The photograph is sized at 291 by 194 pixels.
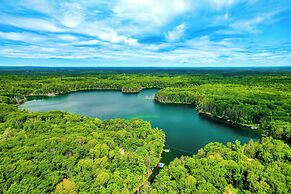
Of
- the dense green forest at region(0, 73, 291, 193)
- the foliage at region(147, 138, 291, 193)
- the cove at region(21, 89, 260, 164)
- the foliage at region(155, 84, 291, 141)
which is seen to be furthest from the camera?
the foliage at region(155, 84, 291, 141)

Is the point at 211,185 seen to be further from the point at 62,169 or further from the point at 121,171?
the point at 62,169

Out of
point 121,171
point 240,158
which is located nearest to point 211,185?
point 240,158

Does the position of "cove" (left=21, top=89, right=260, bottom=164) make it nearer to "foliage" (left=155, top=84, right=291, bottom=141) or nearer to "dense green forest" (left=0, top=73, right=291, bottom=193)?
"foliage" (left=155, top=84, right=291, bottom=141)

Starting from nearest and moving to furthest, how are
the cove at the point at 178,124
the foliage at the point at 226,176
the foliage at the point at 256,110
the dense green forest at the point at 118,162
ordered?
the foliage at the point at 226,176 → the dense green forest at the point at 118,162 → the cove at the point at 178,124 → the foliage at the point at 256,110

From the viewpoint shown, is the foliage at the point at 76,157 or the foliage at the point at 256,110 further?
the foliage at the point at 256,110

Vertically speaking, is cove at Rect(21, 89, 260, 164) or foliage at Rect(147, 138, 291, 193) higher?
foliage at Rect(147, 138, 291, 193)


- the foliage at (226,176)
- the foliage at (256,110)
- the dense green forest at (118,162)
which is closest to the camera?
the foliage at (226,176)

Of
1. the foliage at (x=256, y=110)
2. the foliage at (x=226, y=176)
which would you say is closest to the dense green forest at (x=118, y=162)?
the foliage at (x=226, y=176)

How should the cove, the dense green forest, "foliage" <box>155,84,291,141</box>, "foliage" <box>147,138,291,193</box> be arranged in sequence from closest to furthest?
"foliage" <box>147,138,291,193</box> → the dense green forest → the cove → "foliage" <box>155,84,291,141</box>

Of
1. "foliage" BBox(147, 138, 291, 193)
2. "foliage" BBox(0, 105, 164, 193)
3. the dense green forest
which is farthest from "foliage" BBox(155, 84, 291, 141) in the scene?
"foliage" BBox(0, 105, 164, 193)

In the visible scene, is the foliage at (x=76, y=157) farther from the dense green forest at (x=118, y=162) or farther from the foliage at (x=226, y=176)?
the foliage at (x=226, y=176)

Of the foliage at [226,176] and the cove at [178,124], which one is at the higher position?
the foliage at [226,176]
